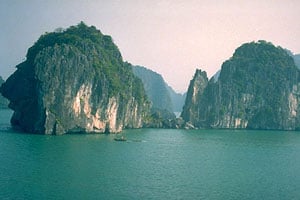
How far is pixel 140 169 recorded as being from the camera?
5944 centimetres

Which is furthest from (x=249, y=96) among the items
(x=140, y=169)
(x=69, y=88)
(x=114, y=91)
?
(x=140, y=169)

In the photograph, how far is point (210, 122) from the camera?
144m

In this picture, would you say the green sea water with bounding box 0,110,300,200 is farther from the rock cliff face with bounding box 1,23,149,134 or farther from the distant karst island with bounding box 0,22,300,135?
the distant karst island with bounding box 0,22,300,135

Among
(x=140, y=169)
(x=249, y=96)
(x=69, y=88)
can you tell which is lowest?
(x=140, y=169)

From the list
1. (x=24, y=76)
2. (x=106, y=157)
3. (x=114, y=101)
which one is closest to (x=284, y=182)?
(x=106, y=157)

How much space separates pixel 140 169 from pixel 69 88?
43298 mm

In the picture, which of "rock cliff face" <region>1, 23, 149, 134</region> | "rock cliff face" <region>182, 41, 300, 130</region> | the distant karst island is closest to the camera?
"rock cliff face" <region>1, 23, 149, 134</region>

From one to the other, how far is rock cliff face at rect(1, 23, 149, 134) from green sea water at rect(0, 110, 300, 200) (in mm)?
7588

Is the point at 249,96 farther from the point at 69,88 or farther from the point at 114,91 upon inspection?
the point at 69,88

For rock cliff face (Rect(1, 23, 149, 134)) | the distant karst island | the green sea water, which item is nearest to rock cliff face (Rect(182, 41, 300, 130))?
the distant karst island

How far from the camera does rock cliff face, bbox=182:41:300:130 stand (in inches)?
5664

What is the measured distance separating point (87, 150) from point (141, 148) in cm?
1214

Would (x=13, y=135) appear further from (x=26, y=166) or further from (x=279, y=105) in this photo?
(x=279, y=105)

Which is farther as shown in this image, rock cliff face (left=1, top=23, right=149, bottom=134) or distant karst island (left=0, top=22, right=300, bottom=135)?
distant karst island (left=0, top=22, right=300, bottom=135)
